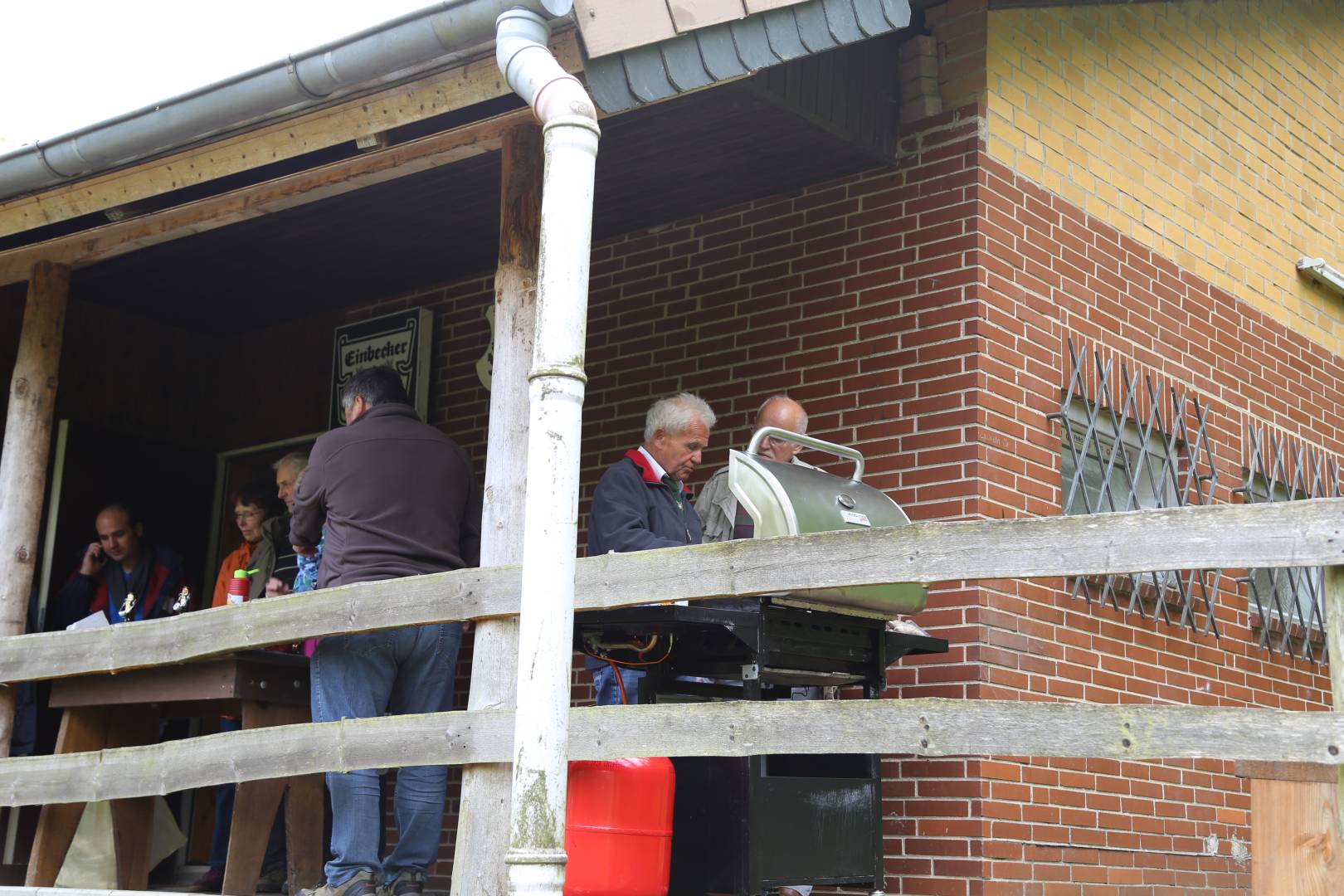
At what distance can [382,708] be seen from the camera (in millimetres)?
5336

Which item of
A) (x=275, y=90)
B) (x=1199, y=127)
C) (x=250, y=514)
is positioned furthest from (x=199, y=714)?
(x=1199, y=127)

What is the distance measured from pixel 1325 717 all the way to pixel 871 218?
367 centimetres

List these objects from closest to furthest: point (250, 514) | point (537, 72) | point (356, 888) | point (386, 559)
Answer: point (537, 72) → point (356, 888) → point (386, 559) → point (250, 514)

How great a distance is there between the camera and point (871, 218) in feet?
22.0

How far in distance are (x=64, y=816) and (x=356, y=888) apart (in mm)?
1772

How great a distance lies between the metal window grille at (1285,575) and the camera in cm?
775

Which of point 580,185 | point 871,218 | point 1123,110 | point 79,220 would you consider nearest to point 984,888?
point 871,218

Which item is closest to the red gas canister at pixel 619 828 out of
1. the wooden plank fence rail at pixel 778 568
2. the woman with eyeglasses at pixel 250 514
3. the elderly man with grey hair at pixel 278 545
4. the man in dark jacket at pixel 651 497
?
the man in dark jacket at pixel 651 497

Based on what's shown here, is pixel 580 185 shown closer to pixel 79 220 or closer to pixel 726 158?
pixel 726 158

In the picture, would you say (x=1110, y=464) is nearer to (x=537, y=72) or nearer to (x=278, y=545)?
(x=537, y=72)

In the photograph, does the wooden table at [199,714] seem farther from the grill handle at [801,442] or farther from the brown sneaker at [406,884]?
Result: the grill handle at [801,442]

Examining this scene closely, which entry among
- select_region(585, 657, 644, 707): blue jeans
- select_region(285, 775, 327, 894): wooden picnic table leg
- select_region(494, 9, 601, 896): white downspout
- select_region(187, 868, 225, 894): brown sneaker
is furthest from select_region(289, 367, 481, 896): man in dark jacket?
select_region(187, 868, 225, 894): brown sneaker

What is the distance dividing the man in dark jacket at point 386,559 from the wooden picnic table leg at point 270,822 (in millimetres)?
345

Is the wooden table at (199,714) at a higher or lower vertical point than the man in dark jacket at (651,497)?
lower
